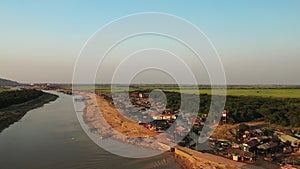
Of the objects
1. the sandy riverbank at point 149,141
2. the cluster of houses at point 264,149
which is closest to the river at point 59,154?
the sandy riverbank at point 149,141

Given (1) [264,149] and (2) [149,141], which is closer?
(1) [264,149]

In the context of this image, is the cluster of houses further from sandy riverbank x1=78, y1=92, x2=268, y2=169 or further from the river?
the river

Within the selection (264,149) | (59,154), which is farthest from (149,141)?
(264,149)

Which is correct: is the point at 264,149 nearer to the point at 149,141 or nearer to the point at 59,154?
the point at 149,141

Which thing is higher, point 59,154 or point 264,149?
point 264,149

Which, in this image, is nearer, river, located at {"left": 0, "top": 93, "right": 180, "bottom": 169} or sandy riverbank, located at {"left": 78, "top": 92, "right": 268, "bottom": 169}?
sandy riverbank, located at {"left": 78, "top": 92, "right": 268, "bottom": 169}

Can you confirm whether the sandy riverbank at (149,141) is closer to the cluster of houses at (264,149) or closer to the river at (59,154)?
the river at (59,154)

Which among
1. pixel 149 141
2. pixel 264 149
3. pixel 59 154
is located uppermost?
pixel 264 149

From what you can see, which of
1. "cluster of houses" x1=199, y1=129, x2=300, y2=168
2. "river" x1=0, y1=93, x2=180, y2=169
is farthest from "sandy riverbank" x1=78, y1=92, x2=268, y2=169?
"cluster of houses" x1=199, y1=129, x2=300, y2=168

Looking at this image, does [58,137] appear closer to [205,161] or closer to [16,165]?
[16,165]

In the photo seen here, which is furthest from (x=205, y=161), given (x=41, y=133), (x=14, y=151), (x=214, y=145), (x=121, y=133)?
(x=41, y=133)

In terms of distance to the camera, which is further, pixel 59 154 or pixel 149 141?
pixel 149 141
